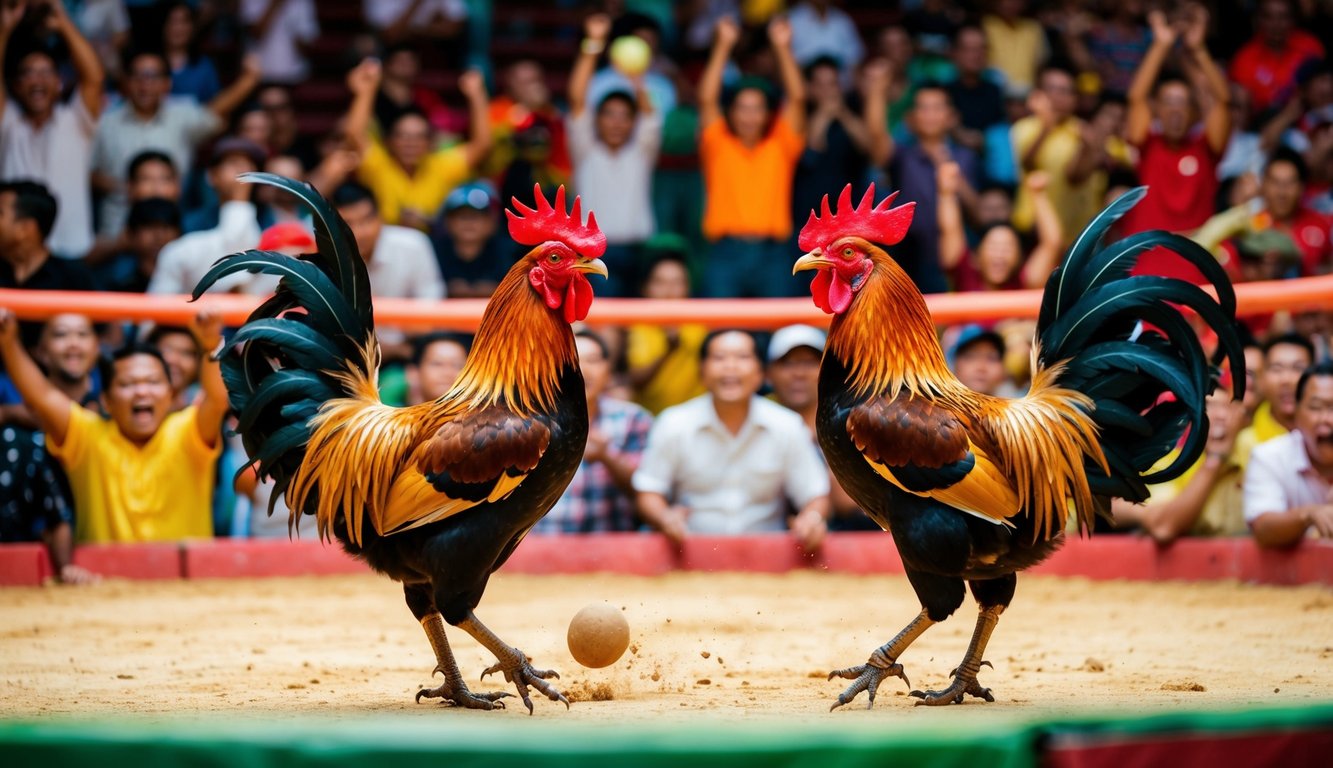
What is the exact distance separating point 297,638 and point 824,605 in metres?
2.35

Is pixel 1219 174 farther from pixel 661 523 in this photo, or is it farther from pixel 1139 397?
pixel 1139 397

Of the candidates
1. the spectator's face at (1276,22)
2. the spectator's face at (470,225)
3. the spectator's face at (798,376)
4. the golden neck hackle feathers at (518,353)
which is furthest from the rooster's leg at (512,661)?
the spectator's face at (1276,22)

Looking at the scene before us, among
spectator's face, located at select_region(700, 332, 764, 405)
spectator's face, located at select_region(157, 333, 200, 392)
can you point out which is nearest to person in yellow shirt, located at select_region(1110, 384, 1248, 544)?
spectator's face, located at select_region(700, 332, 764, 405)

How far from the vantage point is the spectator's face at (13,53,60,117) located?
385 inches

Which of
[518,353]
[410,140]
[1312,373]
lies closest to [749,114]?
[410,140]

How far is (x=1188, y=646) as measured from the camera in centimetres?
601

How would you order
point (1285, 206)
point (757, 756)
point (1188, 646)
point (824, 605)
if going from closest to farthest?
point (757, 756) < point (1188, 646) < point (824, 605) < point (1285, 206)

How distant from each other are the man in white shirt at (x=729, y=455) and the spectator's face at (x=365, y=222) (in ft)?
7.01

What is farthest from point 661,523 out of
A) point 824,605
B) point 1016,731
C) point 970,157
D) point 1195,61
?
point 1195,61

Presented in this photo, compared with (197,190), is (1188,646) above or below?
below

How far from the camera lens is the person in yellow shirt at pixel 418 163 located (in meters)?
10.5

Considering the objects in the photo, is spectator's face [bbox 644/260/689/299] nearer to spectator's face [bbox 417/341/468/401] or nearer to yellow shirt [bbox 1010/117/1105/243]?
spectator's face [bbox 417/341/468/401]

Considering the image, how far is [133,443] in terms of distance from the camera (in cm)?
769

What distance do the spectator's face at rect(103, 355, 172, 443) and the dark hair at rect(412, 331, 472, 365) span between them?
4.23 feet
